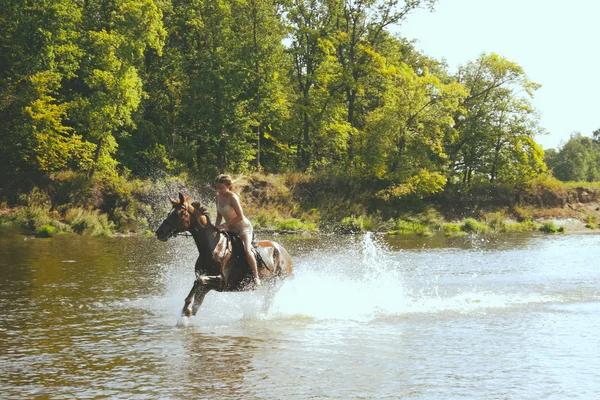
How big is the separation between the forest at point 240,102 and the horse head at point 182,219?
117 feet

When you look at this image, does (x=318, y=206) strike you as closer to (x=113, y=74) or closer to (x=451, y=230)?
(x=451, y=230)

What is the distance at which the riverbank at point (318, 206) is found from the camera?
154 ft

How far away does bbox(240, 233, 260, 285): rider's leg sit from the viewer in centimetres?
1573

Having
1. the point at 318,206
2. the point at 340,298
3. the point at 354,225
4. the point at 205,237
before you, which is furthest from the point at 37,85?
the point at 205,237

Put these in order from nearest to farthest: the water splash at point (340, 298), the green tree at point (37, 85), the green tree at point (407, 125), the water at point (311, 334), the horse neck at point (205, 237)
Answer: the water at point (311, 334) → the horse neck at point (205, 237) → the water splash at point (340, 298) → the green tree at point (37, 85) → the green tree at point (407, 125)

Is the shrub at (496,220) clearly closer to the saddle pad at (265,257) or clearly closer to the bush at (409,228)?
the bush at (409,228)

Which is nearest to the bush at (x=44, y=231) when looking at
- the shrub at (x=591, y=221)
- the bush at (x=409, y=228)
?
the bush at (x=409, y=228)

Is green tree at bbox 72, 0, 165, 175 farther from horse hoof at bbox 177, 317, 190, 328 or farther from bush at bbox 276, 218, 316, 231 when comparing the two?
horse hoof at bbox 177, 317, 190, 328

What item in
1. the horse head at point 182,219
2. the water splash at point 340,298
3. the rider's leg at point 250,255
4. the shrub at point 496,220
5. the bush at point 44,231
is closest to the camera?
the horse head at point 182,219

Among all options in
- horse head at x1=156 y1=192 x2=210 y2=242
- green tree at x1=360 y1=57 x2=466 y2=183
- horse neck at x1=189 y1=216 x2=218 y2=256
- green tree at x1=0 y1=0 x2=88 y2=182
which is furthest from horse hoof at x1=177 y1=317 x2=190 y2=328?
green tree at x1=360 y1=57 x2=466 y2=183

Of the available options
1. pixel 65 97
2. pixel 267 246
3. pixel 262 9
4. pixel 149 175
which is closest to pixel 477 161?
pixel 262 9

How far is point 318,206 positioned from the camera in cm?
5706

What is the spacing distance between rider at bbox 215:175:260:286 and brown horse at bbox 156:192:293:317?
14 centimetres

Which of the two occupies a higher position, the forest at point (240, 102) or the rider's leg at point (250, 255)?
the forest at point (240, 102)
